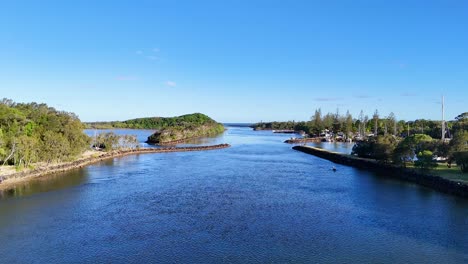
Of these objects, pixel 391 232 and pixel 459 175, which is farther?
pixel 459 175

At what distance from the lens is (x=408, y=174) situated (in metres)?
31.8

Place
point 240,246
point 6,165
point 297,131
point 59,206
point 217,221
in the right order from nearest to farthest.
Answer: point 240,246
point 217,221
point 59,206
point 6,165
point 297,131

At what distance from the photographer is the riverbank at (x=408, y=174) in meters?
25.3

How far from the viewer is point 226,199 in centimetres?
2416

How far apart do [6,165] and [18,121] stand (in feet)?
17.4

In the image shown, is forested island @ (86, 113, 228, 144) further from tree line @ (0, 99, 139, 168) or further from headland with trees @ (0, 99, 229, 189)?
tree line @ (0, 99, 139, 168)

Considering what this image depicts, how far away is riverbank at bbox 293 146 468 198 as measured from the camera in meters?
25.3

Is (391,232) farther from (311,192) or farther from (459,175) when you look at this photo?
(459,175)

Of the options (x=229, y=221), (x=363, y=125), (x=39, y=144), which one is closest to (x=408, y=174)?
(x=229, y=221)

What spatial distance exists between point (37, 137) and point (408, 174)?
34.9 meters

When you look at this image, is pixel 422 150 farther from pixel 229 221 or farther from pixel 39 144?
pixel 39 144

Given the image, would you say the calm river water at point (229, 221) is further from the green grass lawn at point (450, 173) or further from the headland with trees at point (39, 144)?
the headland with trees at point (39, 144)

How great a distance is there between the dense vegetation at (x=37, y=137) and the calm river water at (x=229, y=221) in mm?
4082

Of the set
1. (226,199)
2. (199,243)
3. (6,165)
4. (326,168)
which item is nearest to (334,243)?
(199,243)
